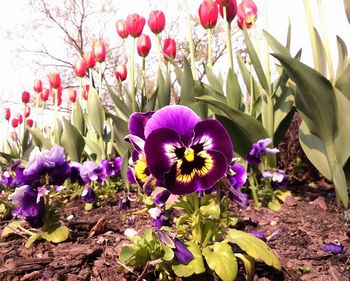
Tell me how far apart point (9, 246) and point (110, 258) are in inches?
24.7

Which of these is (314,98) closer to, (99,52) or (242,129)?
(242,129)

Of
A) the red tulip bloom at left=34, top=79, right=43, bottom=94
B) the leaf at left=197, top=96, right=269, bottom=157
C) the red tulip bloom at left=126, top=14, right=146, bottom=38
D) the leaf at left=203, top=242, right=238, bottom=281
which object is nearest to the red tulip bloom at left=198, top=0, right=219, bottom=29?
the red tulip bloom at left=126, top=14, right=146, bottom=38

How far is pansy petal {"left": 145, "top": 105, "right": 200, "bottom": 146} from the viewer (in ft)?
3.54

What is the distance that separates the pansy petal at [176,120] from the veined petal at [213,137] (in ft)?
0.07

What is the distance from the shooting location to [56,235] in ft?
5.83

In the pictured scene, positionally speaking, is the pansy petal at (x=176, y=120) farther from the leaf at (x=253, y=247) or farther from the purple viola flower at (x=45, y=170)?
the purple viola flower at (x=45, y=170)

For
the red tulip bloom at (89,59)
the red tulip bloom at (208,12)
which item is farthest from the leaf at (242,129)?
the red tulip bloom at (89,59)

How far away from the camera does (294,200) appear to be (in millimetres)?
2555

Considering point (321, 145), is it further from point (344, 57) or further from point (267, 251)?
point (267, 251)

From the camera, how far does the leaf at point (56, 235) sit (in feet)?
5.78

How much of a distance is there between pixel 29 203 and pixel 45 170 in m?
0.17

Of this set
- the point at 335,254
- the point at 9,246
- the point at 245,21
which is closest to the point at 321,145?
the point at 335,254

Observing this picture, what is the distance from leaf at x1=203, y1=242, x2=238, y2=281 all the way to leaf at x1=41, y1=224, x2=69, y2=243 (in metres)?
0.81

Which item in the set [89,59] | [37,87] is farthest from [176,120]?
[37,87]
